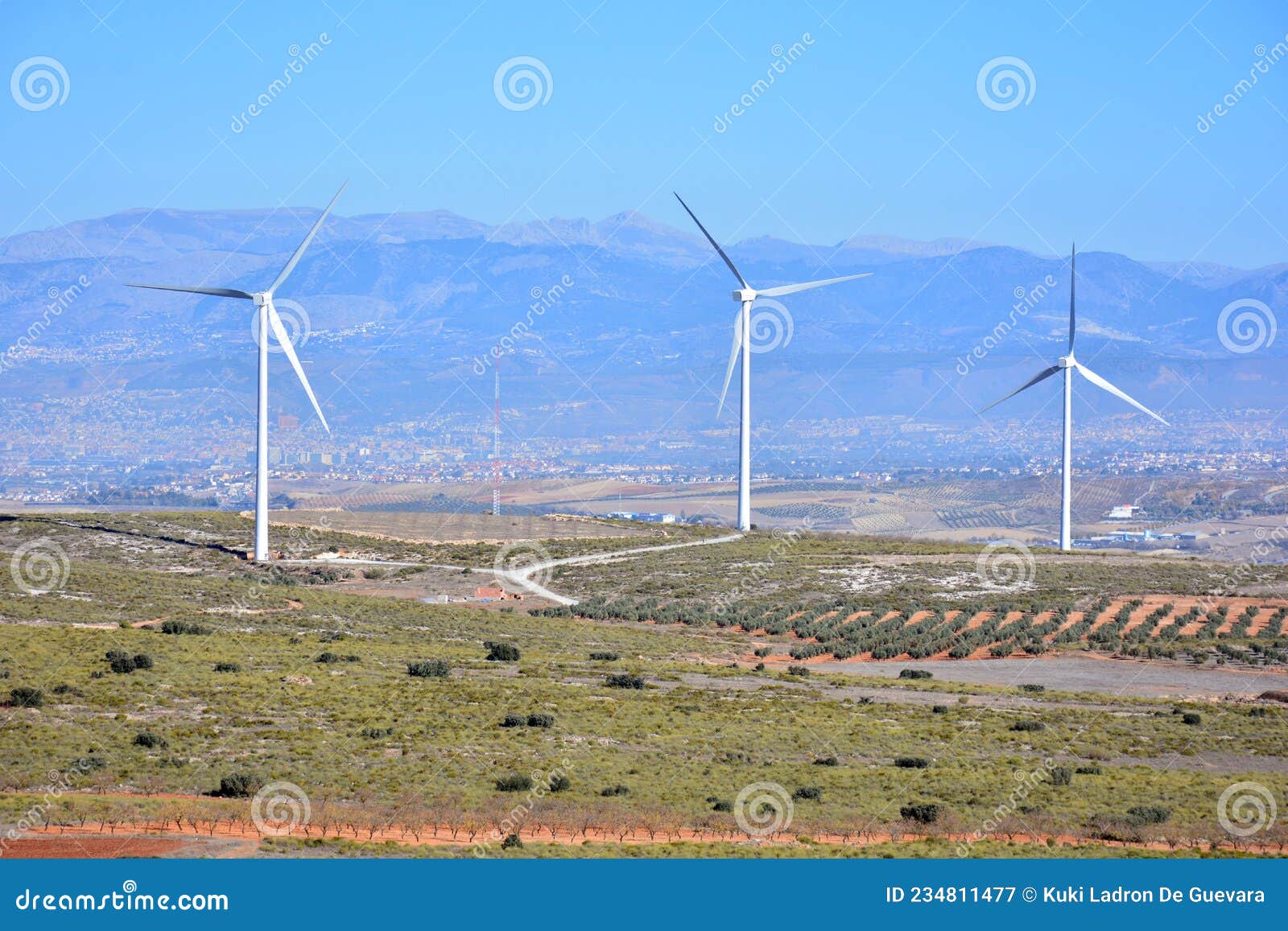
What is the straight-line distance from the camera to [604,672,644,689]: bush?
47500 millimetres

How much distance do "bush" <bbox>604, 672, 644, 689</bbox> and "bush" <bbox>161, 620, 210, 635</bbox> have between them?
15246 millimetres

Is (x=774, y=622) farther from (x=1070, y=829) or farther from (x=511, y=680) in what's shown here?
(x=1070, y=829)

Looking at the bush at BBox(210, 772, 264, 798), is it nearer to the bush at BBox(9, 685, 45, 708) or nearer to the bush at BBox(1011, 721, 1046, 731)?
the bush at BBox(9, 685, 45, 708)

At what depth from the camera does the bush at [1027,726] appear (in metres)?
42.4

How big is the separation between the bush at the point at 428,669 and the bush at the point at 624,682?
5048 millimetres

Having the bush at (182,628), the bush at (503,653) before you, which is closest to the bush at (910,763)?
the bush at (503,653)

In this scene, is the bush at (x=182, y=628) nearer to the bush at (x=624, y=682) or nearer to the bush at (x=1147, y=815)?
the bush at (x=624, y=682)

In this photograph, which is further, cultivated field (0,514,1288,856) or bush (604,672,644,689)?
bush (604,672,644,689)

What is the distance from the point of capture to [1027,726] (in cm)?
4250

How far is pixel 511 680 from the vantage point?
156ft

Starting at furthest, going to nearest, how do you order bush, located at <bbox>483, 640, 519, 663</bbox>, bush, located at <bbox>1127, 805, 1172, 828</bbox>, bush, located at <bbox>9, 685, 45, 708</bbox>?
bush, located at <bbox>483, 640, 519, 663</bbox> → bush, located at <bbox>9, 685, 45, 708</bbox> → bush, located at <bbox>1127, 805, 1172, 828</bbox>

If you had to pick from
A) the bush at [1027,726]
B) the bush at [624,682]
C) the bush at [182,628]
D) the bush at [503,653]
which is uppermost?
the bush at [182,628]

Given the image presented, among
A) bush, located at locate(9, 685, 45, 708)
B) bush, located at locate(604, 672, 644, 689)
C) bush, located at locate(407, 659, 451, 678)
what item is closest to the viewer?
bush, located at locate(9, 685, 45, 708)

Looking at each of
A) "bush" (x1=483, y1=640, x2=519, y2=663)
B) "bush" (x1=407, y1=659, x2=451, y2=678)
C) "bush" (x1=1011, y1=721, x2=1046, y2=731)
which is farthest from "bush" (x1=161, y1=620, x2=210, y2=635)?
"bush" (x1=1011, y1=721, x2=1046, y2=731)
